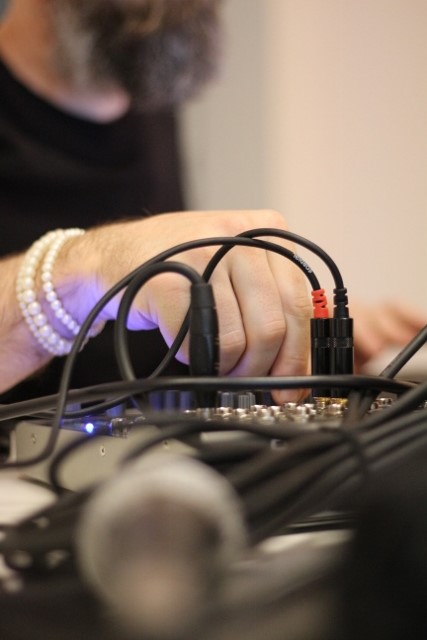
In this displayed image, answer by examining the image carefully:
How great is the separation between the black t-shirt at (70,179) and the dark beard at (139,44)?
4.7 inches

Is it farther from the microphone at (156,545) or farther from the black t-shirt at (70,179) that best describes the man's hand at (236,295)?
the black t-shirt at (70,179)

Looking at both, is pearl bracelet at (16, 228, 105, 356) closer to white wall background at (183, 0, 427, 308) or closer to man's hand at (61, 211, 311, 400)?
man's hand at (61, 211, 311, 400)

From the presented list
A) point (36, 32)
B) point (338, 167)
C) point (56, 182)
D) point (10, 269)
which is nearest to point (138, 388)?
point (10, 269)

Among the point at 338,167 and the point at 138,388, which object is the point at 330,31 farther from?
the point at 138,388

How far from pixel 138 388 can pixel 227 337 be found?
22 cm

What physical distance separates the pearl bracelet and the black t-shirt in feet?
1.40

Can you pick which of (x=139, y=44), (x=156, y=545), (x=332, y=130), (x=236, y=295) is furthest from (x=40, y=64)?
(x=156, y=545)

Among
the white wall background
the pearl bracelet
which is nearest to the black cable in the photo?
the pearl bracelet

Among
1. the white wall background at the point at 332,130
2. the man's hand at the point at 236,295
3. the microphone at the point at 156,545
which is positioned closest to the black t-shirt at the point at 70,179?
the white wall background at the point at 332,130

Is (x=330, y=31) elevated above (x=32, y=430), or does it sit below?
above

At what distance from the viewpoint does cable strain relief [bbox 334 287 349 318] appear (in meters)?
0.48

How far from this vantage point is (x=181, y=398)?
0.46m

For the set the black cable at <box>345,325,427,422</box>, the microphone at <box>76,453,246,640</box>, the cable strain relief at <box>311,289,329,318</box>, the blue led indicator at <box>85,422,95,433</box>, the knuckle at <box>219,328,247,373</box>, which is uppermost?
the microphone at <box>76,453,246,640</box>

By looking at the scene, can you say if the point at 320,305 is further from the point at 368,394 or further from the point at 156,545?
the point at 156,545
